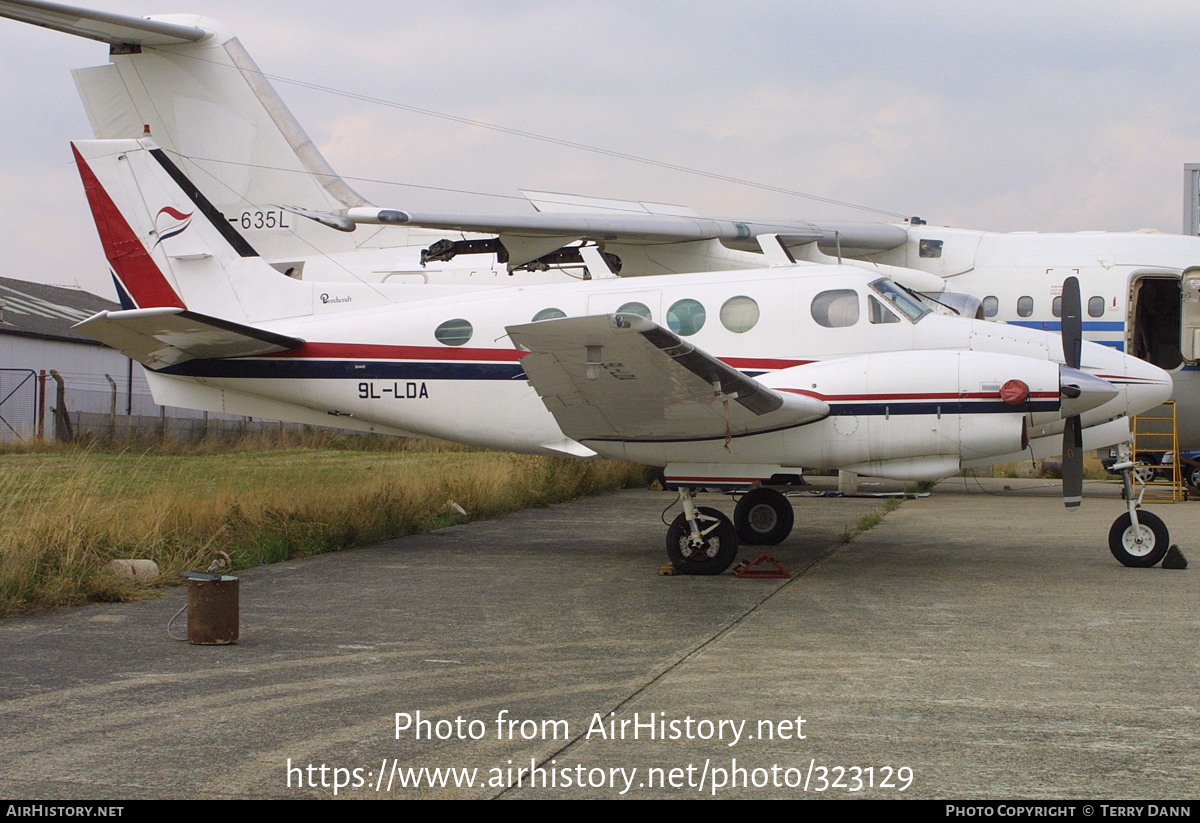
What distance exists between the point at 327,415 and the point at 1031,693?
823 cm

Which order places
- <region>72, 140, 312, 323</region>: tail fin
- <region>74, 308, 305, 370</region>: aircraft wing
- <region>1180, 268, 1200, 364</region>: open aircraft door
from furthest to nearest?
1. <region>1180, 268, 1200, 364</region>: open aircraft door
2. <region>72, 140, 312, 323</region>: tail fin
3. <region>74, 308, 305, 370</region>: aircraft wing

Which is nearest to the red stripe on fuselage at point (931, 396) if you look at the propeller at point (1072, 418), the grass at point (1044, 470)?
the propeller at point (1072, 418)

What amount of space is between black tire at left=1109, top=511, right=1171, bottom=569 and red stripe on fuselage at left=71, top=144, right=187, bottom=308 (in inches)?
393

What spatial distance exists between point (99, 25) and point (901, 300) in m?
13.5

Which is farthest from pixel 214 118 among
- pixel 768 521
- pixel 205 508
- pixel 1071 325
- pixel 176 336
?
pixel 1071 325

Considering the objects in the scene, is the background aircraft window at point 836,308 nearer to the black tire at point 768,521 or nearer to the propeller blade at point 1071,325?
the propeller blade at point 1071,325

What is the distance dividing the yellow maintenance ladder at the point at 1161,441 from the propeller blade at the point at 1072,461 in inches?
272

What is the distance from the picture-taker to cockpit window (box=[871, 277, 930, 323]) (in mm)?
9977

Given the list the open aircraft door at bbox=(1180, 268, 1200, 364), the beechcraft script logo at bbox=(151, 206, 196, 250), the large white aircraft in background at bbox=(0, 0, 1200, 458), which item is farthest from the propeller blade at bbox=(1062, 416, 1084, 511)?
the beechcraft script logo at bbox=(151, 206, 196, 250)

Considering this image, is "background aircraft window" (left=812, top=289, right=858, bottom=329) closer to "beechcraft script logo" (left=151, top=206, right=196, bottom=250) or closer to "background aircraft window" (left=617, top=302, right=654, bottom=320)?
"background aircraft window" (left=617, top=302, right=654, bottom=320)

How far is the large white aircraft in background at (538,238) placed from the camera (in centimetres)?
1600

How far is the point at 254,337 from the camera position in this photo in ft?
35.8

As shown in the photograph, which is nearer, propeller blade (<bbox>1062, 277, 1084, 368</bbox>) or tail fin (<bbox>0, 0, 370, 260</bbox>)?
Answer: propeller blade (<bbox>1062, 277, 1084, 368</bbox>)

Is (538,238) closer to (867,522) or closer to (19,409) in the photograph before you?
(867,522)
